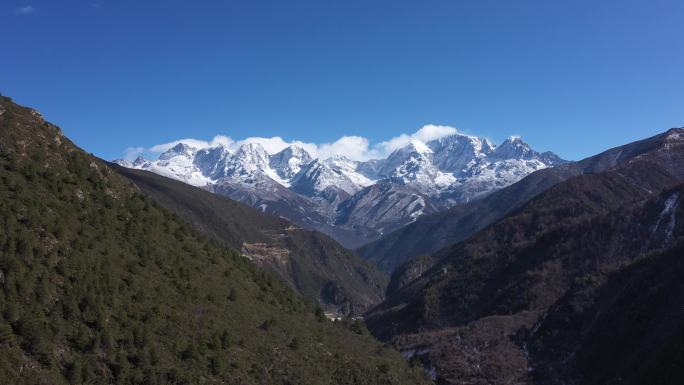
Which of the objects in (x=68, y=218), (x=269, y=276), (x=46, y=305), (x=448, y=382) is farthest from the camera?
(x=448, y=382)

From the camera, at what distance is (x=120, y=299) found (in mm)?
63000

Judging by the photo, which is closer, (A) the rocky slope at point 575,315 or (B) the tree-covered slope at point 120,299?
(B) the tree-covered slope at point 120,299

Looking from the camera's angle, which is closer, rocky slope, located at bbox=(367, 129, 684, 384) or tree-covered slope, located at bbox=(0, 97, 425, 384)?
tree-covered slope, located at bbox=(0, 97, 425, 384)

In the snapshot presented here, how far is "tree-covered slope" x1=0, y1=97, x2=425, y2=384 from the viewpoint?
52844 mm

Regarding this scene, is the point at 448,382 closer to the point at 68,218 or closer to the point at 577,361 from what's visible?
the point at 577,361

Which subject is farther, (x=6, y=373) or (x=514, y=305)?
(x=514, y=305)

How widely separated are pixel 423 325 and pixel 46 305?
145 meters

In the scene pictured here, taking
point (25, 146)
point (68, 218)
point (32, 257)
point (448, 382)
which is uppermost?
point (25, 146)

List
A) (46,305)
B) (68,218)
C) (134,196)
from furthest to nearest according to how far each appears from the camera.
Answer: (134,196), (68,218), (46,305)

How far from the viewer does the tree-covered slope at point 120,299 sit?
5284 centimetres

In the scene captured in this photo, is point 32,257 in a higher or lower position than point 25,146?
lower

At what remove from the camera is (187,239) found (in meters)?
93.6

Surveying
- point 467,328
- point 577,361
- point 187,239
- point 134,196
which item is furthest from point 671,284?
point 134,196

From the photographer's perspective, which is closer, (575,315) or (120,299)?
(120,299)
